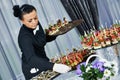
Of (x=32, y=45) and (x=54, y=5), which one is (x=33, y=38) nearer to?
(x=32, y=45)

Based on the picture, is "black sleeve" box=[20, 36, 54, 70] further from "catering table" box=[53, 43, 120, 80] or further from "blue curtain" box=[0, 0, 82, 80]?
"blue curtain" box=[0, 0, 82, 80]

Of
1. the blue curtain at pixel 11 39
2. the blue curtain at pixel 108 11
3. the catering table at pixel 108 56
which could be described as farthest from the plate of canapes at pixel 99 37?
the blue curtain at pixel 108 11

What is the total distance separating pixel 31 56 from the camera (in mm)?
2195

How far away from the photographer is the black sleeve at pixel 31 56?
214 cm

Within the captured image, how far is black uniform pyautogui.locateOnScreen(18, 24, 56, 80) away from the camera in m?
2.17

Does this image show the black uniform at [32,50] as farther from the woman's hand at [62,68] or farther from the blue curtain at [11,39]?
the blue curtain at [11,39]

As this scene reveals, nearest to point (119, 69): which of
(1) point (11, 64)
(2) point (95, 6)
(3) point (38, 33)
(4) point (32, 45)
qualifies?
(4) point (32, 45)

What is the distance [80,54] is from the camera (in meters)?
2.72

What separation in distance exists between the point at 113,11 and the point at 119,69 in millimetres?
4339

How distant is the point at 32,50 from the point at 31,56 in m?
0.05

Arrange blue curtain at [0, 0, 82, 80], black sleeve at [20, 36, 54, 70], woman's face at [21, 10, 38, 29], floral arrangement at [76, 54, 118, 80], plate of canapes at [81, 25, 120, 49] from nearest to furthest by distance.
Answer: floral arrangement at [76, 54, 118, 80], black sleeve at [20, 36, 54, 70], woman's face at [21, 10, 38, 29], plate of canapes at [81, 25, 120, 49], blue curtain at [0, 0, 82, 80]

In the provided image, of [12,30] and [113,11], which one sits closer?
[12,30]

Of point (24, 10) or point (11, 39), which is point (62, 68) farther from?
point (11, 39)

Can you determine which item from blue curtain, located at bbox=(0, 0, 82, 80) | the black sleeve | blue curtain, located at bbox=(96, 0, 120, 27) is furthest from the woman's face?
blue curtain, located at bbox=(96, 0, 120, 27)
